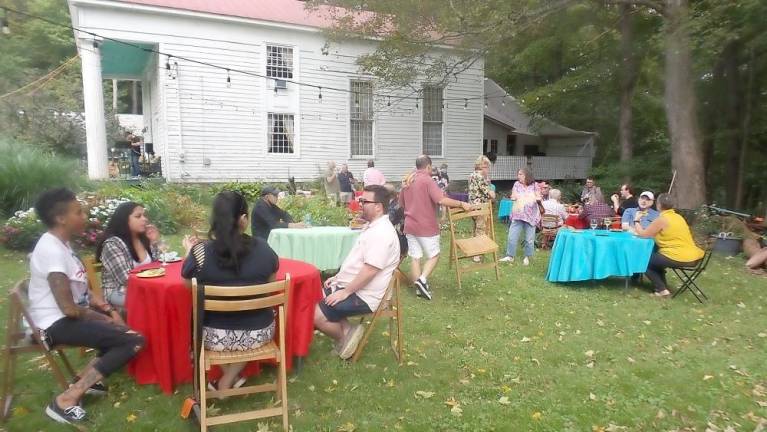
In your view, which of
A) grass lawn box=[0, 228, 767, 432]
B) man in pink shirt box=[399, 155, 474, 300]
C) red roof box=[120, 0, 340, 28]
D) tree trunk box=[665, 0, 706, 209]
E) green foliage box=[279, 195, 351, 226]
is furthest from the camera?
red roof box=[120, 0, 340, 28]

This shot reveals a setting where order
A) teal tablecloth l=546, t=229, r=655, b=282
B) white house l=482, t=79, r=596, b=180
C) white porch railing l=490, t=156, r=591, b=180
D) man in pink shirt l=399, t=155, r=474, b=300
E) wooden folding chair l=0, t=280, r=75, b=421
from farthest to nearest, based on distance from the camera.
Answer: white house l=482, t=79, r=596, b=180 → white porch railing l=490, t=156, r=591, b=180 → teal tablecloth l=546, t=229, r=655, b=282 → man in pink shirt l=399, t=155, r=474, b=300 → wooden folding chair l=0, t=280, r=75, b=421

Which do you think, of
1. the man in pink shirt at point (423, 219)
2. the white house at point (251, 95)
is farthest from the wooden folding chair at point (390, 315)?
the white house at point (251, 95)

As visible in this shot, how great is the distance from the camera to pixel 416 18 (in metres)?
13.5

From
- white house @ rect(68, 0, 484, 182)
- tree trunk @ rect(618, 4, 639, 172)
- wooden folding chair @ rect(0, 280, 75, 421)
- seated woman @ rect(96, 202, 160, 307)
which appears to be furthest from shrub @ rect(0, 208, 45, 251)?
tree trunk @ rect(618, 4, 639, 172)

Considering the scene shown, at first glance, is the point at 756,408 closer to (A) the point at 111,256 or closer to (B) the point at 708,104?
(A) the point at 111,256

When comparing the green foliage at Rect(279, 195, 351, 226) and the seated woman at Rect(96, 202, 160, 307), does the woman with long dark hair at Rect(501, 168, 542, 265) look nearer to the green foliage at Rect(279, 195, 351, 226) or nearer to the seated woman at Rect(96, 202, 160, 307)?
the green foliage at Rect(279, 195, 351, 226)

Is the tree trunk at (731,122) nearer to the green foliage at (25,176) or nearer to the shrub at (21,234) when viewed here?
the green foliage at (25,176)

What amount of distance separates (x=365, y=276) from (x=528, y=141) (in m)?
23.3

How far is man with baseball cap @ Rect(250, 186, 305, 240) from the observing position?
6504 millimetres

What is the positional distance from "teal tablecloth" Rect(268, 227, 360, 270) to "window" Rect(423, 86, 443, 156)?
12.0 metres

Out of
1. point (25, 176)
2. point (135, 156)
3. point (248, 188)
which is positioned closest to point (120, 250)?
point (25, 176)

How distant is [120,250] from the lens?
12.9ft

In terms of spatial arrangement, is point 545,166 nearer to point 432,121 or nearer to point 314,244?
point 432,121

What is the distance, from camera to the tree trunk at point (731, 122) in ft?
52.7
